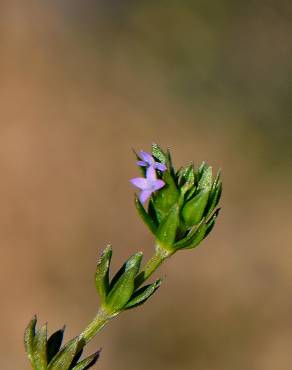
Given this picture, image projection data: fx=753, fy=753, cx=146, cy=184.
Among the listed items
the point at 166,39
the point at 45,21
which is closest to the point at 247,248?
the point at 166,39

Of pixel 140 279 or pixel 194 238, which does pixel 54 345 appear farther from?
pixel 194 238

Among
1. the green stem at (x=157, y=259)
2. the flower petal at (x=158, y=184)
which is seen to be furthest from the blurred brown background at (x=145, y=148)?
the flower petal at (x=158, y=184)

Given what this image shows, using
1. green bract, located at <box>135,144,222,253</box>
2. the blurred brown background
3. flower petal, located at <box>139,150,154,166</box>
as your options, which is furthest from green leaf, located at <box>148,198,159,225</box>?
the blurred brown background

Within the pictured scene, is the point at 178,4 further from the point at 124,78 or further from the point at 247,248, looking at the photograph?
the point at 247,248

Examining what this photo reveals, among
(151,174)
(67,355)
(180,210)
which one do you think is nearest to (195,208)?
(180,210)

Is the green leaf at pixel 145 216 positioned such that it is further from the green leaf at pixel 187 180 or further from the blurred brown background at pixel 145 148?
the blurred brown background at pixel 145 148

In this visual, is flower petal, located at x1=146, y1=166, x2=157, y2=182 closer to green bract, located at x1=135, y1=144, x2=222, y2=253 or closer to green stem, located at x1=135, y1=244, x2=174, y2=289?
green bract, located at x1=135, y1=144, x2=222, y2=253

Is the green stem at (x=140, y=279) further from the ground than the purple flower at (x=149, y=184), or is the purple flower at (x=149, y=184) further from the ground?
the purple flower at (x=149, y=184)
